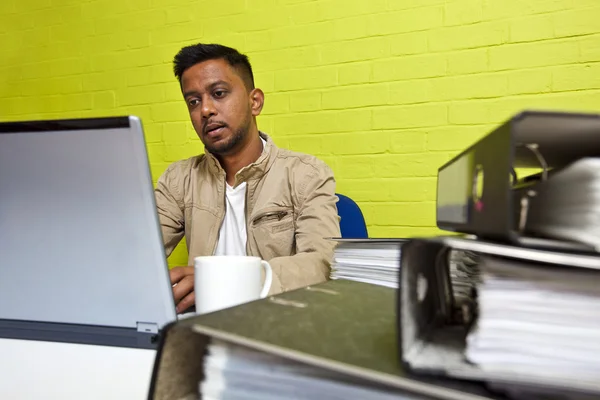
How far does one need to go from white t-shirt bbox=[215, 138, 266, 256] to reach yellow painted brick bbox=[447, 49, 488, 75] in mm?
877

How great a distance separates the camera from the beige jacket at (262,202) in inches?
61.2

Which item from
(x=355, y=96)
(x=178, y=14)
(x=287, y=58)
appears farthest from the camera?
(x=178, y=14)

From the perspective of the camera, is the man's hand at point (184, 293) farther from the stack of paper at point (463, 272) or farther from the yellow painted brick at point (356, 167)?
the yellow painted brick at point (356, 167)

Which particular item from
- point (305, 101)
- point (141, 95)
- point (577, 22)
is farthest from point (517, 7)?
point (141, 95)

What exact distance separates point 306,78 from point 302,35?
0.58 ft

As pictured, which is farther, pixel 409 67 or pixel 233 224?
pixel 409 67

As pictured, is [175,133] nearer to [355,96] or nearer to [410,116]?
[355,96]

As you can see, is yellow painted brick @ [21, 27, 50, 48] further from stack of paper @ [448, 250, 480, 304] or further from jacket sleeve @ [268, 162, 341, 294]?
stack of paper @ [448, 250, 480, 304]

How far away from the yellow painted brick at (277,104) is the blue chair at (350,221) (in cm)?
66

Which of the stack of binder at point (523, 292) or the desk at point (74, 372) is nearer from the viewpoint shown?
the stack of binder at point (523, 292)

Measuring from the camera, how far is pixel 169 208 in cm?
176

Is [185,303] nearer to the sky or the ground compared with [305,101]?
nearer to the ground

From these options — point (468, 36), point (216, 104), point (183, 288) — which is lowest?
point (183, 288)

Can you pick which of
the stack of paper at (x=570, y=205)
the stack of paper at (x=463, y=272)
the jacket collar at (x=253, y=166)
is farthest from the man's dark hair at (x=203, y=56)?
the stack of paper at (x=570, y=205)
